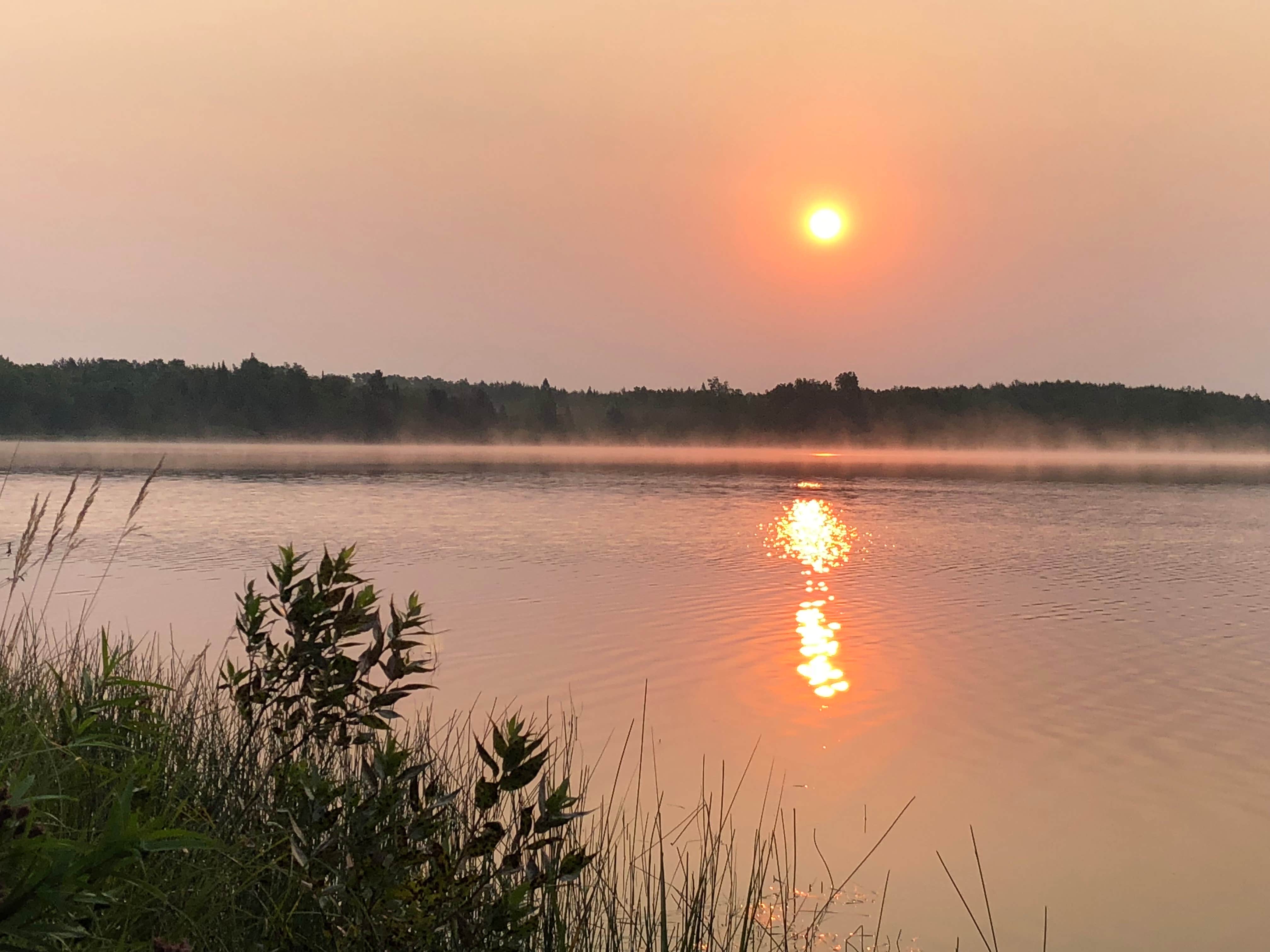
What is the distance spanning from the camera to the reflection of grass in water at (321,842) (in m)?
2.75

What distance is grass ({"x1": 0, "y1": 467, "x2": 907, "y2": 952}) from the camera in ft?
9.39

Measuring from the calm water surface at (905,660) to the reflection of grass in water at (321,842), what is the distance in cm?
106

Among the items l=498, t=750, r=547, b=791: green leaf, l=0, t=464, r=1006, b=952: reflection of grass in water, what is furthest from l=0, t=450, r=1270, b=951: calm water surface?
l=498, t=750, r=547, b=791: green leaf

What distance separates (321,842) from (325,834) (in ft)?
3.16

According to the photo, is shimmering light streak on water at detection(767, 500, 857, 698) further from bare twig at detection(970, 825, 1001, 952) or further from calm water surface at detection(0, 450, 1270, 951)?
bare twig at detection(970, 825, 1001, 952)

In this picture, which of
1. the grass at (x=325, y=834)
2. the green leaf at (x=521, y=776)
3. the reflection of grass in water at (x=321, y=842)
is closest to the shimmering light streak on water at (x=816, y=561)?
the grass at (x=325, y=834)

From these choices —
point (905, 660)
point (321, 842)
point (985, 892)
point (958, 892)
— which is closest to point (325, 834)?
point (321, 842)

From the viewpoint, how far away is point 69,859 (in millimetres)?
1732

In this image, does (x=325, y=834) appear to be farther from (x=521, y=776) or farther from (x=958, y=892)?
(x=958, y=892)

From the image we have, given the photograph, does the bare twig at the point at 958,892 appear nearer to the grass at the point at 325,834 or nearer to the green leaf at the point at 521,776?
the grass at the point at 325,834

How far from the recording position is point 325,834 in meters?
4.72

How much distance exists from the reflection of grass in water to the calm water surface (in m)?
1.06

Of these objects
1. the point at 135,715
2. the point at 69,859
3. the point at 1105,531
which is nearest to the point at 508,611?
the point at 135,715

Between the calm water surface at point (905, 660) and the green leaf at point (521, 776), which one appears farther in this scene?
the calm water surface at point (905, 660)
